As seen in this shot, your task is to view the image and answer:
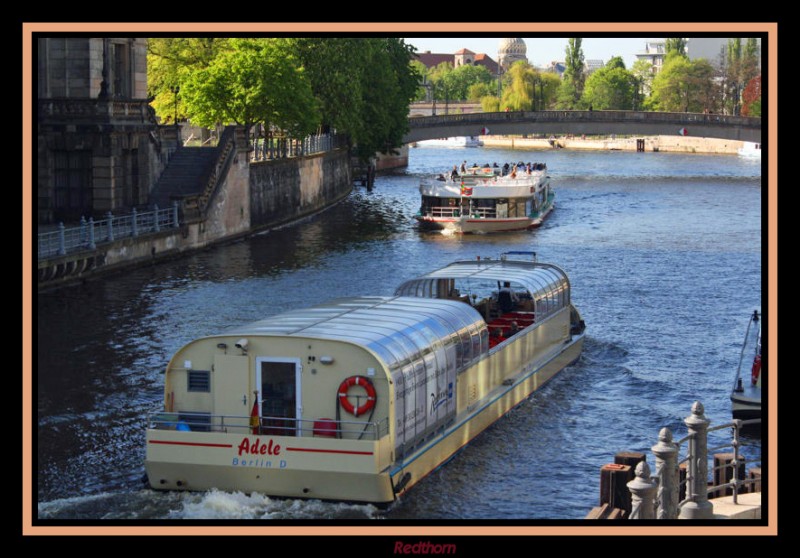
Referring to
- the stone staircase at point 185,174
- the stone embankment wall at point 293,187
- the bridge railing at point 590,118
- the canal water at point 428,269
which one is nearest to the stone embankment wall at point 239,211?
the stone embankment wall at point 293,187

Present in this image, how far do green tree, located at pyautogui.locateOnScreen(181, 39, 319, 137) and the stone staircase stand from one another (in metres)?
3.44

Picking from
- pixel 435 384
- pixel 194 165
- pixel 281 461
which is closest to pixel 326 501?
pixel 281 461

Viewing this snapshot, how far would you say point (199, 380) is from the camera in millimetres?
24609

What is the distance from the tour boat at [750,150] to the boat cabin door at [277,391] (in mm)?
132095

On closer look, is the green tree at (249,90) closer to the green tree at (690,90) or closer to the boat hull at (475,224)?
the boat hull at (475,224)

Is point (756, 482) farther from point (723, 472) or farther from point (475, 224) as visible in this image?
point (475, 224)

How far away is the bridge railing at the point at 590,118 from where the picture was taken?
133 meters

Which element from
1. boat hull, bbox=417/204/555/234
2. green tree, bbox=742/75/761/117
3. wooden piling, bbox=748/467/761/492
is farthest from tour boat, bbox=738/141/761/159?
wooden piling, bbox=748/467/761/492

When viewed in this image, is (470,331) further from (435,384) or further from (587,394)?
(587,394)

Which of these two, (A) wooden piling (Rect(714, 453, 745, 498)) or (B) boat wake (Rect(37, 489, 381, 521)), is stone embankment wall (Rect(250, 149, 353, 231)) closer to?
(B) boat wake (Rect(37, 489, 381, 521))

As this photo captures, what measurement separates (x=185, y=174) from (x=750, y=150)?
330 ft

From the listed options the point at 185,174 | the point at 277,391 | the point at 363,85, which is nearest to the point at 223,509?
the point at 277,391

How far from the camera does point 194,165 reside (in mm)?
70188
